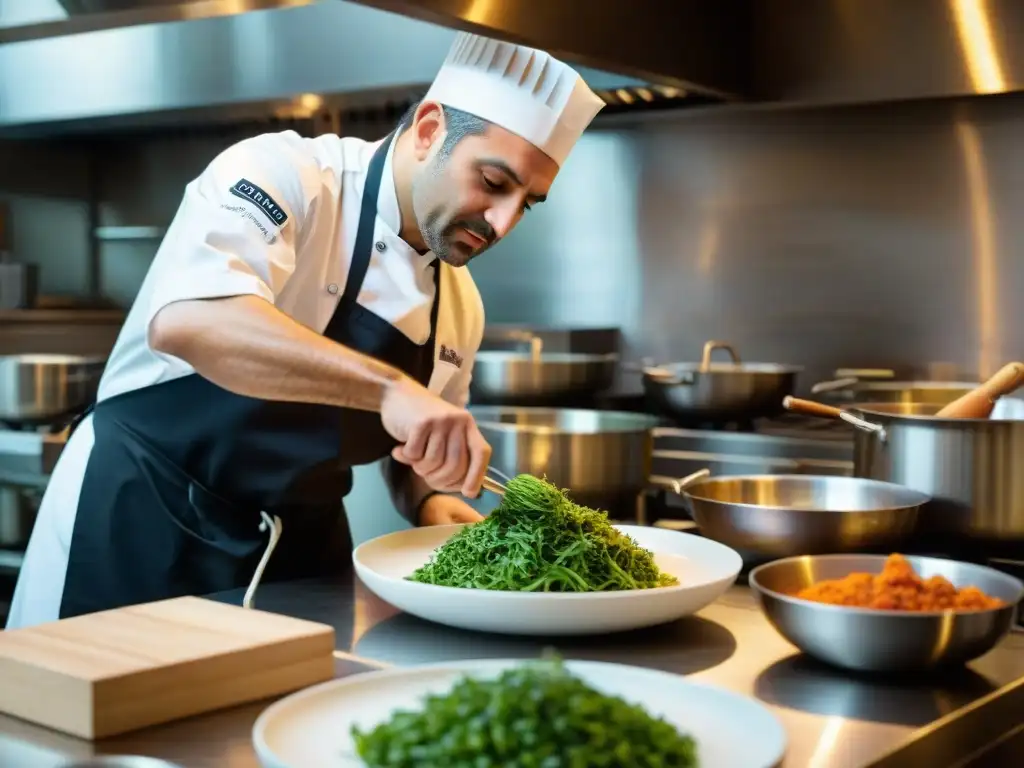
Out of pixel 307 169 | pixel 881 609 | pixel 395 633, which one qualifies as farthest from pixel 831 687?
pixel 307 169

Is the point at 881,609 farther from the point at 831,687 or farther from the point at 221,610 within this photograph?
the point at 221,610

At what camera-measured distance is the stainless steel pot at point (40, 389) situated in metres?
3.23

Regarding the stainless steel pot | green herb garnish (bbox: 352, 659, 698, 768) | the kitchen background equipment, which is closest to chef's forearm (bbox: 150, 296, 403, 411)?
green herb garnish (bbox: 352, 659, 698, 768)

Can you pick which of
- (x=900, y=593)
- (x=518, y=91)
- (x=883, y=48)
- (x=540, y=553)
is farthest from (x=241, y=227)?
(x=883, y=48)

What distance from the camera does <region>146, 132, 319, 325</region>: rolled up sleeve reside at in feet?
5.33

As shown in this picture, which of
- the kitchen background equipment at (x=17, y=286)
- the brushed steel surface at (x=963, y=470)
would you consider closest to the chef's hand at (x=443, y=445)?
the brushed steel surface at (x=963, y=470)

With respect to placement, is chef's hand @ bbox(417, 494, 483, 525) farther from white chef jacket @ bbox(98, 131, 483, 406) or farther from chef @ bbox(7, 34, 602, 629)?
white chef jacket @ bbox(98, 131, 483, 406)

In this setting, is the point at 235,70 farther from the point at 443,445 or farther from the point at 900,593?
the point at 900,593

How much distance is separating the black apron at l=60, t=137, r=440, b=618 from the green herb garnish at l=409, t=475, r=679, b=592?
435mm

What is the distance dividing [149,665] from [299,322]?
0.81 metres

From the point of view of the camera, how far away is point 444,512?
195 centimetres

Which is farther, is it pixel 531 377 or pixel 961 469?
pixel 531 377

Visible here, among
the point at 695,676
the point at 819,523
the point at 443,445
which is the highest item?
the point at 443,445

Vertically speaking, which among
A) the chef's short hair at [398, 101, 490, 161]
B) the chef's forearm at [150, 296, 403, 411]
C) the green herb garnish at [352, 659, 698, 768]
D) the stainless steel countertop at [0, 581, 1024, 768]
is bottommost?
the stainless steel countertop at [0, 581, 1024, 768]
